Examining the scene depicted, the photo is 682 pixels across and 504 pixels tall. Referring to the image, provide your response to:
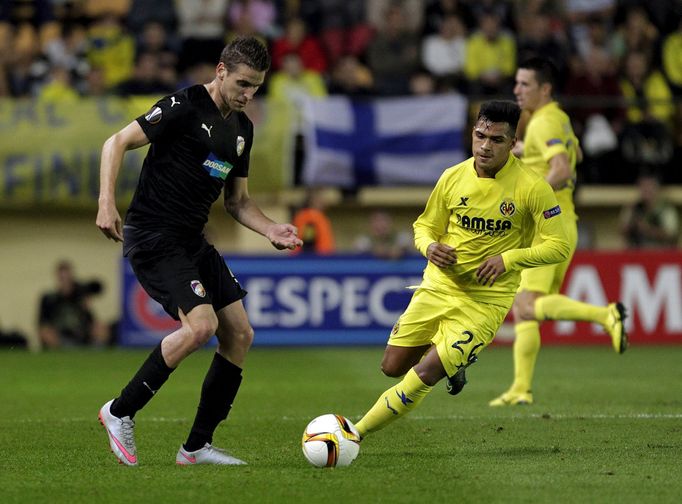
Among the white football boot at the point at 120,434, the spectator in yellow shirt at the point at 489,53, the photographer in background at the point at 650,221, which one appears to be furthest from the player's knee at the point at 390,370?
the spectator in yellow shirt at the point at 489,53

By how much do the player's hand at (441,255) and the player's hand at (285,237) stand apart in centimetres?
75

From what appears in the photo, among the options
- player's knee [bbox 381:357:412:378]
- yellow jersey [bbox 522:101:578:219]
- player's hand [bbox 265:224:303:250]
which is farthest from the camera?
yellow jersey [bbox 522:101:578:219]

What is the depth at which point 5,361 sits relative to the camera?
15172mm

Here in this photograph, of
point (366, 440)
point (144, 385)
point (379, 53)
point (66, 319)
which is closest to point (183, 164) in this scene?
point (144, 385)

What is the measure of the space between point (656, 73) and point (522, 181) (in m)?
12.8

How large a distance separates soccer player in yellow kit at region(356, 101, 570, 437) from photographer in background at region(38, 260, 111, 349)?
10212 millimetres

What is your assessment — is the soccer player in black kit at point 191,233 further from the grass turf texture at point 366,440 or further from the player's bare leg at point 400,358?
the player's bare leg at point 400,358

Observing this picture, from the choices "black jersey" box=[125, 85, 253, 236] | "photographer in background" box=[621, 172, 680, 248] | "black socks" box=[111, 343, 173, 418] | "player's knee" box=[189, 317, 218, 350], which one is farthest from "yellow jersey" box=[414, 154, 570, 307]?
"photographer in background" box=[621, 172, 680, 248]

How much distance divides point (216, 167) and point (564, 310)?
421 centimetres

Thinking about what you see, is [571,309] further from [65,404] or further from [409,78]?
[409,78]

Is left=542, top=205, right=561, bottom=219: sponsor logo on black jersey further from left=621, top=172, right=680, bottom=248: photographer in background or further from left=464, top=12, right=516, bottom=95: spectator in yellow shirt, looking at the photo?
left=464, top=12, right=516, bottom=95: spectator in yellow shirt

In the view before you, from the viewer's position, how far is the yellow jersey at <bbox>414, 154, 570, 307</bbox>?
7.71 meters

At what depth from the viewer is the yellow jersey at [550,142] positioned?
10.2 metres

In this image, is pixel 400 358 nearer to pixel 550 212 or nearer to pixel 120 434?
pixel 550 212
